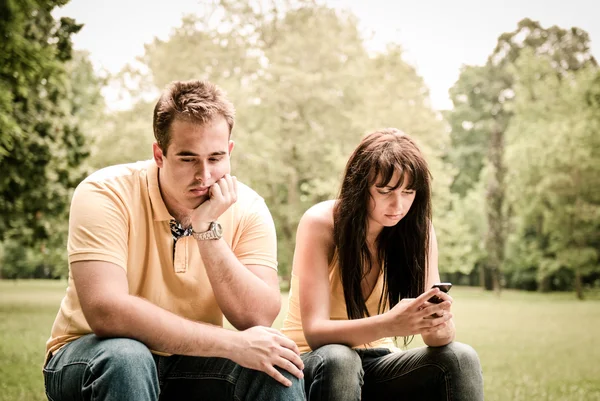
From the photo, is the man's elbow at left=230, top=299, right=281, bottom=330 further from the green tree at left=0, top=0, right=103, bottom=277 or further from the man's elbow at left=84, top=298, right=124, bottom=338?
the green tree at left=0, top=0, right=103, bottom=277

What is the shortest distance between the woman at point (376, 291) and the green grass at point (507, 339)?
2.78 metres

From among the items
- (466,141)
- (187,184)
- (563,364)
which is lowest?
(563,364)

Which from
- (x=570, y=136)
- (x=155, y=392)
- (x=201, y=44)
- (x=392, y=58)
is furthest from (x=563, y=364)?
(x=201, y=44)

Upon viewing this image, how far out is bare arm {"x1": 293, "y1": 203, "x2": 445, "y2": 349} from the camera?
1784mm

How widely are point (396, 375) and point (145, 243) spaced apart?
2.64 ft

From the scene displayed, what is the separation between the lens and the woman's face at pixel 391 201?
1.94 metres

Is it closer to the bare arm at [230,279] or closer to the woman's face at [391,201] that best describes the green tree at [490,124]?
the woman's face at [391,201]

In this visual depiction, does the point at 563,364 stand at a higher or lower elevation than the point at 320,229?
lower

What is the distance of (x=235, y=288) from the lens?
170 centimetres

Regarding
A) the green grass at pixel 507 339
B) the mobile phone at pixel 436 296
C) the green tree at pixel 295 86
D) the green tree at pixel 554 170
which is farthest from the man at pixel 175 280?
the green tree at pixel 295 86

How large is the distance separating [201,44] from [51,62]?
6.21 m

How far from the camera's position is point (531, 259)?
1146 centimetres

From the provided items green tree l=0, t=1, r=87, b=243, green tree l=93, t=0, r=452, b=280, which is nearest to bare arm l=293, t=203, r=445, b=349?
green tree l=0, t=1, r=87, b=243

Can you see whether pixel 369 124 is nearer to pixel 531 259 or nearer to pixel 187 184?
pixel 531 259
